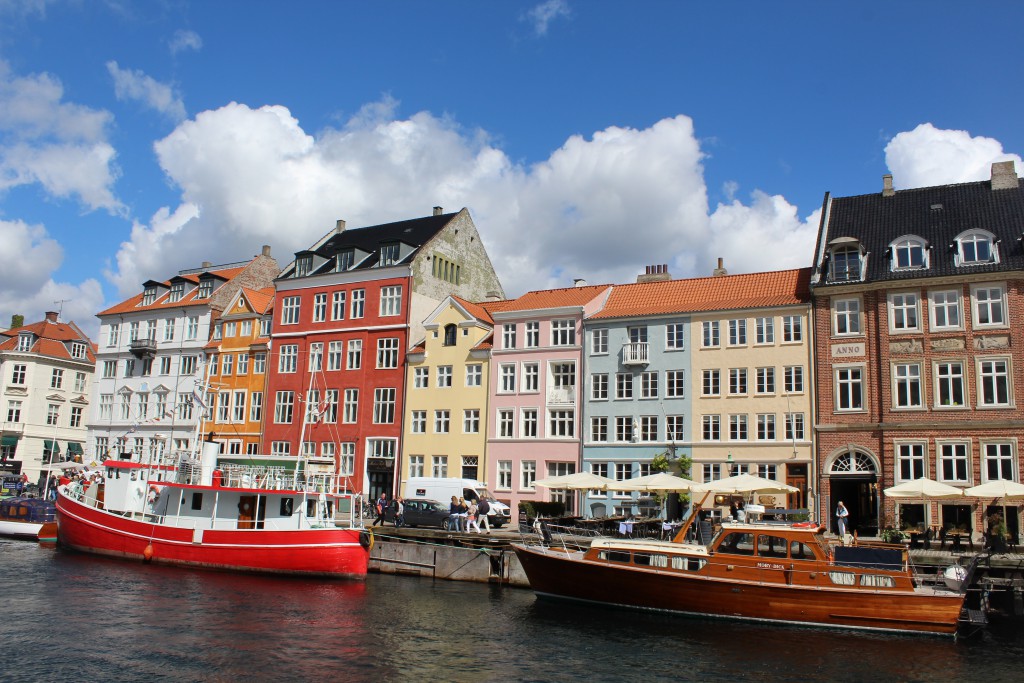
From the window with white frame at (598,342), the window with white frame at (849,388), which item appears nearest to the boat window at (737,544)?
the window with white frame at (849,388)

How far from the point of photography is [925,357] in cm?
3956

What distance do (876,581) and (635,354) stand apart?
2252 cm

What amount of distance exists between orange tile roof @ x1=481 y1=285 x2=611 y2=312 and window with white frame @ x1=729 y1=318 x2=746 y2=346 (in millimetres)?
8571

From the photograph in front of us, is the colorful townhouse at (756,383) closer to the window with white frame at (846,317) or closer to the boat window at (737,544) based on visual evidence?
the window with white frame at (846,317)

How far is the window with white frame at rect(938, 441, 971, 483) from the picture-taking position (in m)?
38.0

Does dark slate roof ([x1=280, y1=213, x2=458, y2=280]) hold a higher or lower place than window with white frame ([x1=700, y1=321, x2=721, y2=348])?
higher

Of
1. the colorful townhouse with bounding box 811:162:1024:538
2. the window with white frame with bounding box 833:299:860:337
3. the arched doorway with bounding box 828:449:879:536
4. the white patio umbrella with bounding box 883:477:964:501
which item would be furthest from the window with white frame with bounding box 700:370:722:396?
the white patio umbrella with bounding box 883:477:964:501

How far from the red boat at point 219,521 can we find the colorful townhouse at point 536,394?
37.1 feet

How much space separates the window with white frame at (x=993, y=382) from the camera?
38031 millimetres

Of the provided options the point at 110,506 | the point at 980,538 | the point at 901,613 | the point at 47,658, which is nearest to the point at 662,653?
the point at 901,613

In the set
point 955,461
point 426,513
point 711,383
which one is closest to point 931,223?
point 955,461

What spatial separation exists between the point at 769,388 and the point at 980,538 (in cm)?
1108

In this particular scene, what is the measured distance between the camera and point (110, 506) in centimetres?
3941

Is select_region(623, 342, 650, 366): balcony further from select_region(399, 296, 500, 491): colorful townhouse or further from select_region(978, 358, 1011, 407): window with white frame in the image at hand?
select_region(978, 358, 1011, 407): window with white frame
